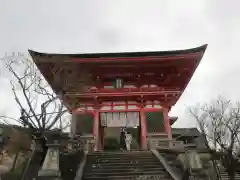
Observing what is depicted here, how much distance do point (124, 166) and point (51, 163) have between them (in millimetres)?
3443

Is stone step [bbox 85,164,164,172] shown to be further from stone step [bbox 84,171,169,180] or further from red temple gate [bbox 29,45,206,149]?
red temple gate [bbox 29,45,206,149]

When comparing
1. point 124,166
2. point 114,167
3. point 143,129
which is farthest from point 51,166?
point 143,129

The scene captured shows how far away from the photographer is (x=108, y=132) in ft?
81.1

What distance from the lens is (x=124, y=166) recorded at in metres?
10.9

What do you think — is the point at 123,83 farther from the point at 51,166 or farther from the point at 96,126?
the point at 51,166

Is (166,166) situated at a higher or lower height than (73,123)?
lower

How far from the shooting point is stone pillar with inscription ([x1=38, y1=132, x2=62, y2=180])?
339 inches

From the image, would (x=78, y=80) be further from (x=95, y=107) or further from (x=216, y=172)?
(x=216, y=172)

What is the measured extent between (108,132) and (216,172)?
49.4 ft

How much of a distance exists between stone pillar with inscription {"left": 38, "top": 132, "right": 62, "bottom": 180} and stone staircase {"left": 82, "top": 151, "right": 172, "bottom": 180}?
4.99 feet

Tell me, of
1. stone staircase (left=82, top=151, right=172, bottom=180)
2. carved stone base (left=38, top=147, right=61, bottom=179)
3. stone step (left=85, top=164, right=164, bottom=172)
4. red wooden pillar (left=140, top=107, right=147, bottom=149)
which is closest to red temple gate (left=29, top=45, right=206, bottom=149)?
red wooden pillar (left=140, top=107, right=147, bottom=149)

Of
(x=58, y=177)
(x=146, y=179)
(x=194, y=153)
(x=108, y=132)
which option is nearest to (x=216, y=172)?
(x=194, y=153)

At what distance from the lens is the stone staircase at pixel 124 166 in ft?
32.6

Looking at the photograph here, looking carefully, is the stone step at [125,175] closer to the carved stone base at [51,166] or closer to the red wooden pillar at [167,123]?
the carved stone base at [51,166]
